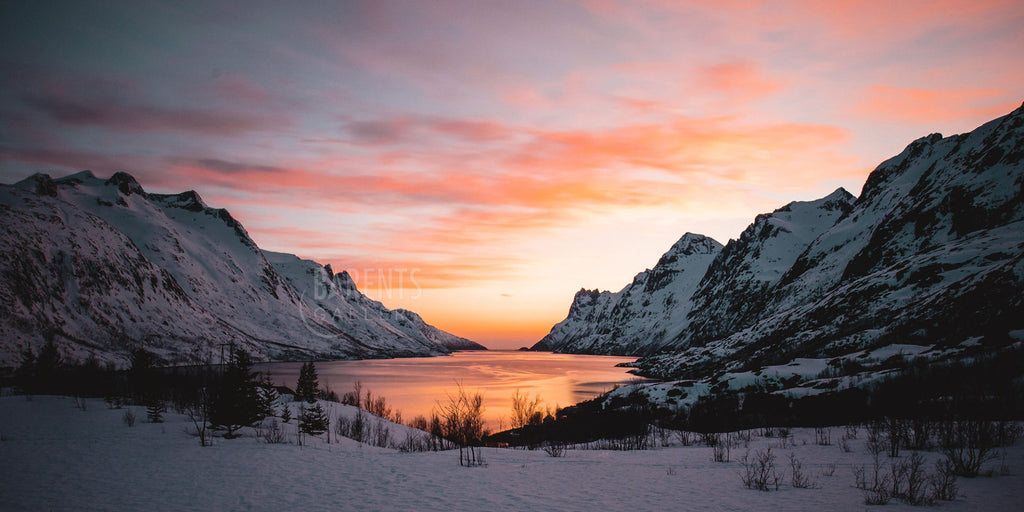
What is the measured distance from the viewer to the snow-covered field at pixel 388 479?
36.3 ft

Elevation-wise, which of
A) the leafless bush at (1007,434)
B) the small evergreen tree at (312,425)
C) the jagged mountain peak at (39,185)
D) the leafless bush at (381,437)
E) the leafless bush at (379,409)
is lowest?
the leafless bush at (379,409)

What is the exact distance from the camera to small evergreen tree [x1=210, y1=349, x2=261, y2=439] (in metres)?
22.8

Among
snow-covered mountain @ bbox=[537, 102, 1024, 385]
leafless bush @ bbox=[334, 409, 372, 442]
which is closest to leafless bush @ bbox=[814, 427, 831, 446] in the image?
snow-covered mountain @ bbox=[537, 102, 1024, 385]

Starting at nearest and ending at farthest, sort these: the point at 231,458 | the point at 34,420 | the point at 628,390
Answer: the point at 231,458 → the point at 34,420 → the point at 628,390

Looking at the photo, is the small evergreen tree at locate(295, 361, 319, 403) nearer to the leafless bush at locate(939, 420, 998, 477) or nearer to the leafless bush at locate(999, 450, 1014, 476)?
the leafless bush at locate(939, 420, 998, 477)

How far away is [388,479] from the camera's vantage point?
1416cm

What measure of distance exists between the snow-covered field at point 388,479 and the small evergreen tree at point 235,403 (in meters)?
1.57

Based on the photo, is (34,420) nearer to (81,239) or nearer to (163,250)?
(81,239)

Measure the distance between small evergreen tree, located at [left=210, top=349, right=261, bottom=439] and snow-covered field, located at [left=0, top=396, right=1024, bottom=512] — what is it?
61.7 inches

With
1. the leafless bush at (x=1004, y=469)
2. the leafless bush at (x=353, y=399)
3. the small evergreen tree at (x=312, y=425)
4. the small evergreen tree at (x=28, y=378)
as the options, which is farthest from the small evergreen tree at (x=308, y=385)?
the leafless bush at (x=1004, y=469)

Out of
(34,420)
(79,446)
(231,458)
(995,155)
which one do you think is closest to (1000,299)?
(995,155)

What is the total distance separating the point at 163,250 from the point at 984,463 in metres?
221

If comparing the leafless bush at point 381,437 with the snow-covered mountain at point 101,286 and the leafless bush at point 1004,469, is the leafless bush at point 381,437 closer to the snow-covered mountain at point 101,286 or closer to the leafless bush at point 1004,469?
the leafless bush at point 1004,469

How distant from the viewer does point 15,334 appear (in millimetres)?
85938
